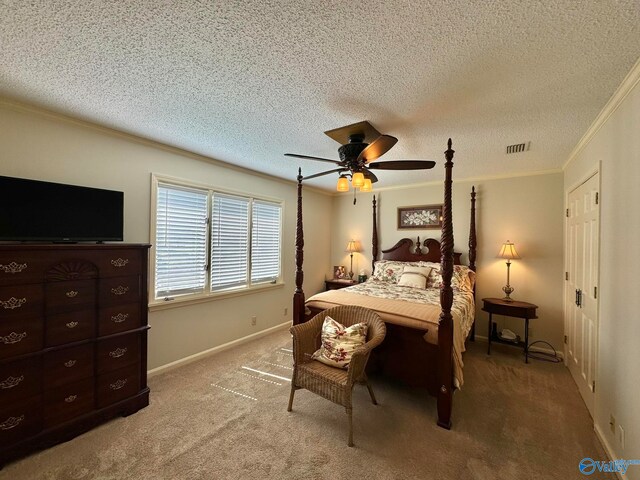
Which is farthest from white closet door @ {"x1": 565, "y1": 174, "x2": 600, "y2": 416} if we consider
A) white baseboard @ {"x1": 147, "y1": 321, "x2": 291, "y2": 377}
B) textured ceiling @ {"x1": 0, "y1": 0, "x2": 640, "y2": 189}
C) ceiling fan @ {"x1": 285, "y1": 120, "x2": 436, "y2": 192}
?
white baseboard @ {"x1": 147, "y1": 321, "x2": 291, "y2": 377}

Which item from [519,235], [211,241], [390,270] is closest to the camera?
[211,241]

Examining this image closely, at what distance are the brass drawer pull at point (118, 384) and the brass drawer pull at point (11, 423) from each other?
0.49 metres

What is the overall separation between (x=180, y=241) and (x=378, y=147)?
2.49m

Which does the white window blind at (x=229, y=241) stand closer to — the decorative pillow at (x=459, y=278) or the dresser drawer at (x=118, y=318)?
the dresser drawer at (x=118, y=318)

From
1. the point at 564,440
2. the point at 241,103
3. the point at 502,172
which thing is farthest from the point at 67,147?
the point at 502,172

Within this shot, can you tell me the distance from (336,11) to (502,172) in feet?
11.8

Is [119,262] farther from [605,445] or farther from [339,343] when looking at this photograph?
[605,445]

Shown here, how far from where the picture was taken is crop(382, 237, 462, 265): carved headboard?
4.33 m

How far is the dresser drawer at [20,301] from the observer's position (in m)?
1.69

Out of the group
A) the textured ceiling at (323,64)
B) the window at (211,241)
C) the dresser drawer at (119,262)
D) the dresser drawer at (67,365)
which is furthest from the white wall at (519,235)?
the dresser drawer at (67,365)

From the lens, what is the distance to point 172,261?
3076 mm

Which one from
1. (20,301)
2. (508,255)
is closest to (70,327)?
(20,301)

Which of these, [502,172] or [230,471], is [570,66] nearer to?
[502,172]

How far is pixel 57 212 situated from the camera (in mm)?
2074
